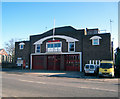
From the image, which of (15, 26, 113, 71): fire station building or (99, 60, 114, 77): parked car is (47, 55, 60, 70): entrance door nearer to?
(15, 26, 113, 71): fire station building

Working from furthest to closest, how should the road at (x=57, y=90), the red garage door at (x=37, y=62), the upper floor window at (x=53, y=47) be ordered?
the red garage door at (x=37, y=62)
the upper floor window at (x=53, y=47)
the road at (x=57, y=90)

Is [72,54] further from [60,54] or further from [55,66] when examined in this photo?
[55,66]

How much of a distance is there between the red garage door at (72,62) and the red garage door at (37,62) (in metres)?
5.88

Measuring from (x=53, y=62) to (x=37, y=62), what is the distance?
4.24 metres

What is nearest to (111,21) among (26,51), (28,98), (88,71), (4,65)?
(88,71)

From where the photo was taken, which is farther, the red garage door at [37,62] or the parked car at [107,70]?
the red garage door at [37,62]

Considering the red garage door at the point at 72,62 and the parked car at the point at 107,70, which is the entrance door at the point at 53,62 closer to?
the red garage door at the point at 72,62

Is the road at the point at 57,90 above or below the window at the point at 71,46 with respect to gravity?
below

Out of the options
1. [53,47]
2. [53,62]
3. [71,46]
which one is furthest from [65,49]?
[53,62]

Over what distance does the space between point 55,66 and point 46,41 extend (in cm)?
575

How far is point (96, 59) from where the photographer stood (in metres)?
25.5

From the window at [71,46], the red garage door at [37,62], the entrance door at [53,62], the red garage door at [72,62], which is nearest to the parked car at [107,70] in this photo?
the red garage door at [72,62]

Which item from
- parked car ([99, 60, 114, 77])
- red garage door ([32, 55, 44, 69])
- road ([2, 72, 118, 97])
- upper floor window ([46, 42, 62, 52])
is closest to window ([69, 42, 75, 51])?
upper floor window ([46, 42, 62, 52])

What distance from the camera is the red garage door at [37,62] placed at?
31.3m
